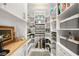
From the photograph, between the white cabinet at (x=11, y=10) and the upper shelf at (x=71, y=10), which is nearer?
the white cabinet at (x=11, y=10)

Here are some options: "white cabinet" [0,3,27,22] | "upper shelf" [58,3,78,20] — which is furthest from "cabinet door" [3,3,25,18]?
"upper shelf" [58,3,78,20]

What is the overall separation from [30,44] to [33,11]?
0.70 meters

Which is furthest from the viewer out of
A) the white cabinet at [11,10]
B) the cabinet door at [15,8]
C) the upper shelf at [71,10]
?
the cabinet door at [15,8]

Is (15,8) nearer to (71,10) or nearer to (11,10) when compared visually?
(11,10)

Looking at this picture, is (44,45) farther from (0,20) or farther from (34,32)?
(0,20)

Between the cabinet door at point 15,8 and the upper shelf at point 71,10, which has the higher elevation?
the cabinet door at point 15,8

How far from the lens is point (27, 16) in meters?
2.58

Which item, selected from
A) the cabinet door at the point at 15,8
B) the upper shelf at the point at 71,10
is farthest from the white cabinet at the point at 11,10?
the upper shelf at the point at 71,10

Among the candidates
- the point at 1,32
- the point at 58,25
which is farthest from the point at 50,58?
the point at 58,25

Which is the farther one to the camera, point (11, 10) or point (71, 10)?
point (11, 10)

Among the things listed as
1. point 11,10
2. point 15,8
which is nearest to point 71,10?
point 11,10

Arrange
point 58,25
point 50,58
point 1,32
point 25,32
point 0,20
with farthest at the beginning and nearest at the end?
point 25,32, point 58,25, point 0,20, point 1,32, point 50,58

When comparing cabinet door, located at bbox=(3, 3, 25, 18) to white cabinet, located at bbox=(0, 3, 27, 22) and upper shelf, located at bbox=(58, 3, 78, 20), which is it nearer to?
white cabinet, located at bbox=(0, 3, 27, 22)

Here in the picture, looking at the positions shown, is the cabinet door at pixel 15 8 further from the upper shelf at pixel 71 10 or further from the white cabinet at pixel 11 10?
the upper shelf at pixel 71 10
